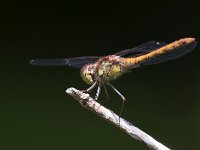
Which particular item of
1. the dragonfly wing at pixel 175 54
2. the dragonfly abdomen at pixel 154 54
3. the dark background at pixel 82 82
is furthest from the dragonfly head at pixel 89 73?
the dark background at pixel 82 82

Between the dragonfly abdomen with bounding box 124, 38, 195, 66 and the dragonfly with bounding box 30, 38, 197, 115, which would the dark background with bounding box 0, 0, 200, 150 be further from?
the dragonfly abdomen with bounding box 124, 38, 195, 66

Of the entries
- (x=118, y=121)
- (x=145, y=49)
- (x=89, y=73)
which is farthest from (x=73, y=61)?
(x=118, y=121)

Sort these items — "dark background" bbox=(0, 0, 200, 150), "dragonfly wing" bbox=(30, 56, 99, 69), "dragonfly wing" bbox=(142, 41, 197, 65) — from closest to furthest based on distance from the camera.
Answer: "dragonfly wing" bbox=(142, 41, 197, 65)
"dragonfly wing" bbox=(30, 56, 99, 69)
"dark background" bbox=(0, 0, 200, 150)

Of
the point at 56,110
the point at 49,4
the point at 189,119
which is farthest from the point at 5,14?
the point at 189,119

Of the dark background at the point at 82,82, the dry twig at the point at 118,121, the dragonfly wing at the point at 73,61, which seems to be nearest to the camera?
the dry twig at the point at 118,121

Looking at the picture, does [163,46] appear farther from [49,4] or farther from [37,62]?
[49,4]

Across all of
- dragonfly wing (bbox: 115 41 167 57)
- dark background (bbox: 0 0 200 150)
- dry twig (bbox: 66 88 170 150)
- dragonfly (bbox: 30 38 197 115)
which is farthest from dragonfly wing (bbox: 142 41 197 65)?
dark background (bbox: 0 0 200 150)

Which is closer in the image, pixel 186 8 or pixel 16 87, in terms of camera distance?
pixel 16 87

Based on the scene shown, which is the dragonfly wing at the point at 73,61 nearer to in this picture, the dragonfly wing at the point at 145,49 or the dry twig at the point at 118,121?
the dragonfly wing at the point at 145,49
